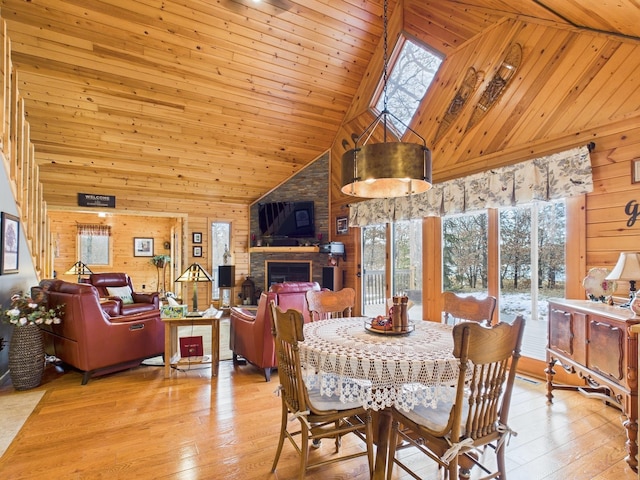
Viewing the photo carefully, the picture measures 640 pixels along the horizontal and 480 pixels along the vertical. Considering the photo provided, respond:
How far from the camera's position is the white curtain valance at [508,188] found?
3309 millimetres

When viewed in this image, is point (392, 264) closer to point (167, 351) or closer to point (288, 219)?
point (288, 219)

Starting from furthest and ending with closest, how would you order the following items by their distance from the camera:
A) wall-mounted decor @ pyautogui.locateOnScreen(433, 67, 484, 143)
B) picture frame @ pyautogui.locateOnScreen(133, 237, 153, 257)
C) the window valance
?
picture frame @ pyautogui.locateOnScreen(133, 237, 153, 257)
the window valance
wall-mounted decor @ pyautogui.locateOnScreen(433, 67, 484, 143)

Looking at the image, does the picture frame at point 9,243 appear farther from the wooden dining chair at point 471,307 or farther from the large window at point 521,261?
the large window at point 521,261

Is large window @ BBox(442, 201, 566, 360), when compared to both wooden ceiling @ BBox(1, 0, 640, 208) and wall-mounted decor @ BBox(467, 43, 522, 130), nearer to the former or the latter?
wooden ceiling @ BBox(1, 0, 640, 208)

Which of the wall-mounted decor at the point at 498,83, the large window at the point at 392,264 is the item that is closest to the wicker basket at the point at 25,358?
the large window at the point at 392,264

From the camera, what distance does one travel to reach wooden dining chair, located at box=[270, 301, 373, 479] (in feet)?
6.07

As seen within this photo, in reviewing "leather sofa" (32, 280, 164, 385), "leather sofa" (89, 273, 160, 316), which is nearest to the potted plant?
"leather sofa" (32, 280, 164, 385)

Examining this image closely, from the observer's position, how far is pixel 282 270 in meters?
7.67

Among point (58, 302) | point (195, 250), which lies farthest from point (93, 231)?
point (58, 302)

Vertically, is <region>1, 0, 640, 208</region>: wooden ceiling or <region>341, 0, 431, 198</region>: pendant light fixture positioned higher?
<region>1, 0, 640, 208</region>: wooden ceiling

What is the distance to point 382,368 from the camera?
5.63 feet

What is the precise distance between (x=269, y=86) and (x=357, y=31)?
4.93 ft

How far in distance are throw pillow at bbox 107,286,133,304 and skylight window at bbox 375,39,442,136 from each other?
5.16 metres

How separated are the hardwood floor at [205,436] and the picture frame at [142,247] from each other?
6.31 metres
